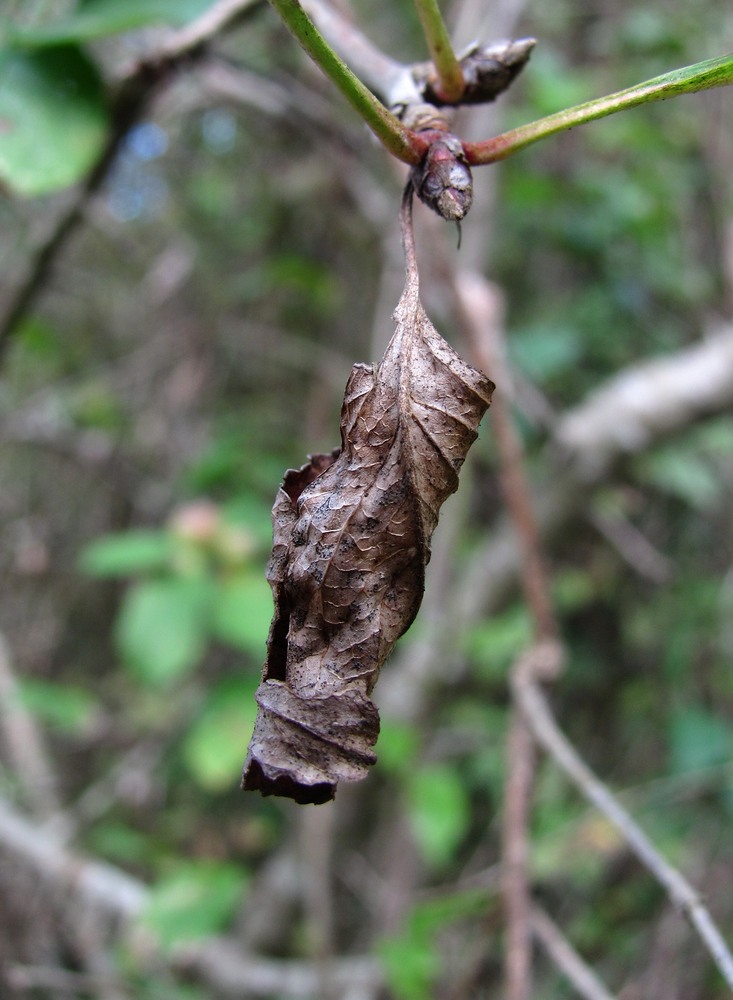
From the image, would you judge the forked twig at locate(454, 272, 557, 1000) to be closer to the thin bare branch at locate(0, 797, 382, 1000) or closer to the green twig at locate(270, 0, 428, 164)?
the green twig at locate(270, 0, 428, 164)

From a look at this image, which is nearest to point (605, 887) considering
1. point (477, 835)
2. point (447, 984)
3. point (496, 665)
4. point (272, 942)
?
point (477, 835)

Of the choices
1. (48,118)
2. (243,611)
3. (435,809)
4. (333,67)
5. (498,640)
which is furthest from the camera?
(498,640)

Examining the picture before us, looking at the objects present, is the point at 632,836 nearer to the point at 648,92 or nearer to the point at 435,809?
the point at 648,92

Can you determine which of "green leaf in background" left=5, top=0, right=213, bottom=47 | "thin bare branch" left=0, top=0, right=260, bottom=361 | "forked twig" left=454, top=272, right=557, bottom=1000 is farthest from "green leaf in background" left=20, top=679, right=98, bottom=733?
"green leaf in background" left=5, top=0, right=213, bottom=47

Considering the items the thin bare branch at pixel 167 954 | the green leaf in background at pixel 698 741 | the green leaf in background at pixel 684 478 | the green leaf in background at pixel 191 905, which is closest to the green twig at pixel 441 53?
the green leaf in background at pixel 191 905

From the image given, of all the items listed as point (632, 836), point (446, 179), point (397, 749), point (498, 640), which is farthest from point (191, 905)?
point (446, 179)
